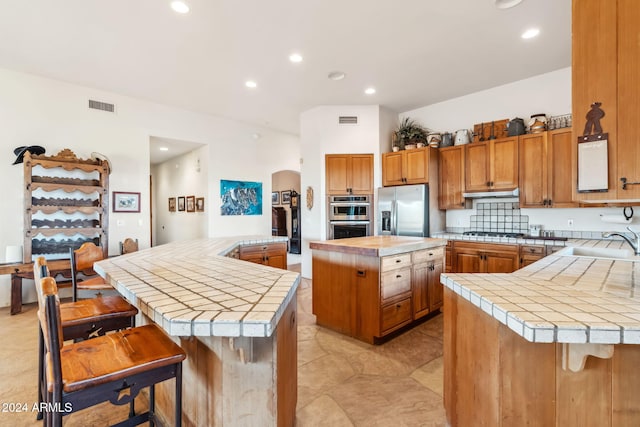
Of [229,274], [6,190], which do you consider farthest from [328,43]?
[6,190]

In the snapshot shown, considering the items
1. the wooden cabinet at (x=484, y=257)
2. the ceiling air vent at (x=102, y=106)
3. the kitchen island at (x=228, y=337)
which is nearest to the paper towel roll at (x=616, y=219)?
the wooden cabinet at (x=484, y=257)

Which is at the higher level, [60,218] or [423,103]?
[423,103]

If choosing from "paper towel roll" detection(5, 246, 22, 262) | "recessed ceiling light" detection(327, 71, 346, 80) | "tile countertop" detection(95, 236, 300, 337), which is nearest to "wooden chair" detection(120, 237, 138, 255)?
"paper towel roll" detection(5, 246, 22, 262)

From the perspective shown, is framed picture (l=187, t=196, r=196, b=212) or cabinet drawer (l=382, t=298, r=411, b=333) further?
framed picture (l=187, t=196, r=196, b=212)

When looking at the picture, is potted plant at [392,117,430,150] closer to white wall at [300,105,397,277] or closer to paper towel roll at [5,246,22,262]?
white wall at [300,105,397,277]

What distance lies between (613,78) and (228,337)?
1795 mm

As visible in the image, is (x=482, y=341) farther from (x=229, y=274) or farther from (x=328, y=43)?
(x=328, y=43)

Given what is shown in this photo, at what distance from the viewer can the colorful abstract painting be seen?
5.95m

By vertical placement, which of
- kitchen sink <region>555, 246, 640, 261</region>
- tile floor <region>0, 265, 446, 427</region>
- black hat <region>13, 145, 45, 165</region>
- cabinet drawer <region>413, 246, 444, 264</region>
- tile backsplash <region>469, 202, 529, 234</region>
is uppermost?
black hat <region>13, 145, 45, 165</region>

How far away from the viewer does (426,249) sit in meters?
3.26

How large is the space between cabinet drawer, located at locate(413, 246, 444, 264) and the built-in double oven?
175 centimetres

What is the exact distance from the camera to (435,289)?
11.3 feet

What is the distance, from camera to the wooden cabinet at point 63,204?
382 cm

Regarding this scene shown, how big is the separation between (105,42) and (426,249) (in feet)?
13.8
